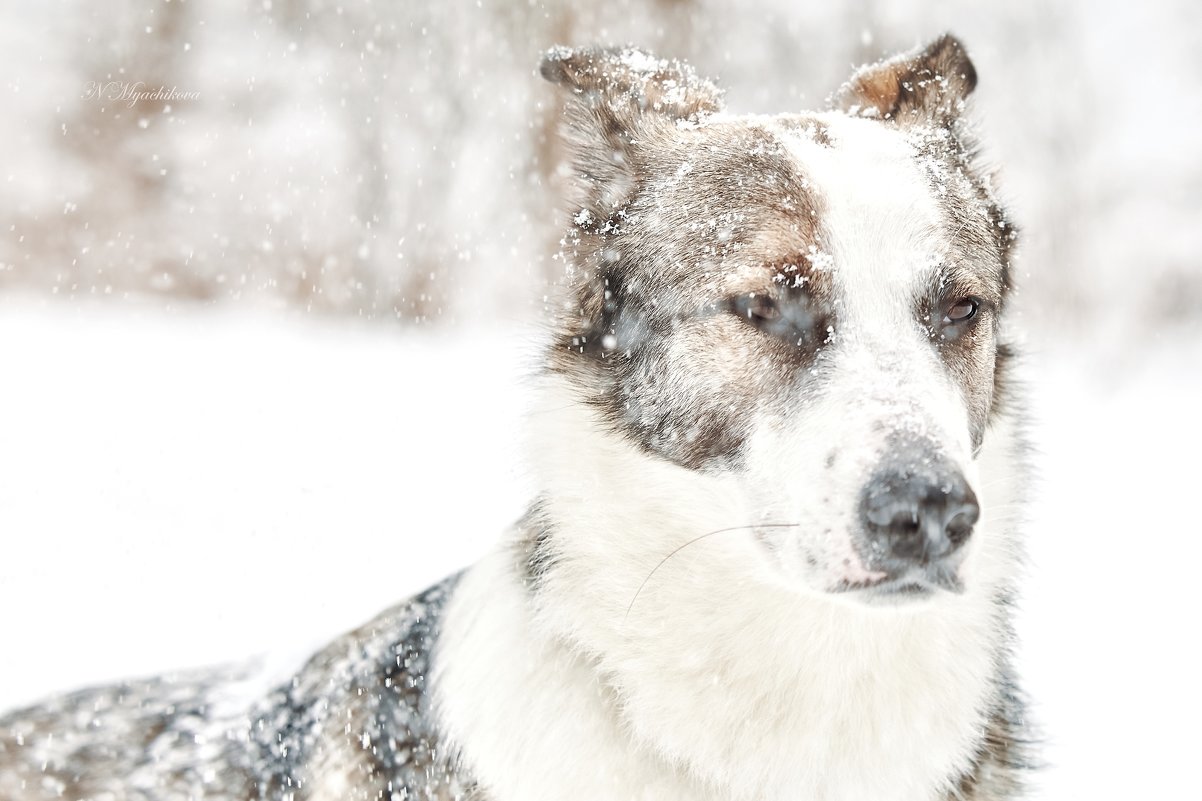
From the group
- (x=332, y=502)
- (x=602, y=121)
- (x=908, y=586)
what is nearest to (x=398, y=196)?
(x=332, y=502)

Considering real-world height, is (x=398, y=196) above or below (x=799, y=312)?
above

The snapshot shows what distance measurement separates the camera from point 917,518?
1859mm

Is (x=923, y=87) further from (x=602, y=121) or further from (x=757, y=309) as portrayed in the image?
(x=757, y=309)

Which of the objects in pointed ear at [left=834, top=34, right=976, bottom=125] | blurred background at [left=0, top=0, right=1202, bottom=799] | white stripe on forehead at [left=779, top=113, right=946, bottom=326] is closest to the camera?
white stripe on forehead at [left=779, top=113, right=946, bottom=326]

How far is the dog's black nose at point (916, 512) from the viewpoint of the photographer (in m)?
1.85

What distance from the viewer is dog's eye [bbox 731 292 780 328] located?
7.52ft

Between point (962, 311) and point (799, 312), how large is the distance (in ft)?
1.41

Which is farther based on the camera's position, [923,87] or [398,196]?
[398,196]

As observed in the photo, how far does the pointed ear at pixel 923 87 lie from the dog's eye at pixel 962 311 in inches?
31.4

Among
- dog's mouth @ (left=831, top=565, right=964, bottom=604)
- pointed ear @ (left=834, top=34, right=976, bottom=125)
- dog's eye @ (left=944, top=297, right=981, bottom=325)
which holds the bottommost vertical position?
dog's mouth @ (left=831, top=565, right=964, bottom=604)

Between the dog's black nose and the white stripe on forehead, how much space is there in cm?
47

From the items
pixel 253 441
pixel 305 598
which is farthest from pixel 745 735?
pixel 253 441

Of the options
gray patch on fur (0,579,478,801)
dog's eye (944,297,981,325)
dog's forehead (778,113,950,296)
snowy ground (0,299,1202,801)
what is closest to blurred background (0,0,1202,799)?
snowy ground (0,299,1202,801)

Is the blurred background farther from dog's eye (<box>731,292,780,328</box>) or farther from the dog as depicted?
dog's eye (<box>731,292,780,328</box>)
